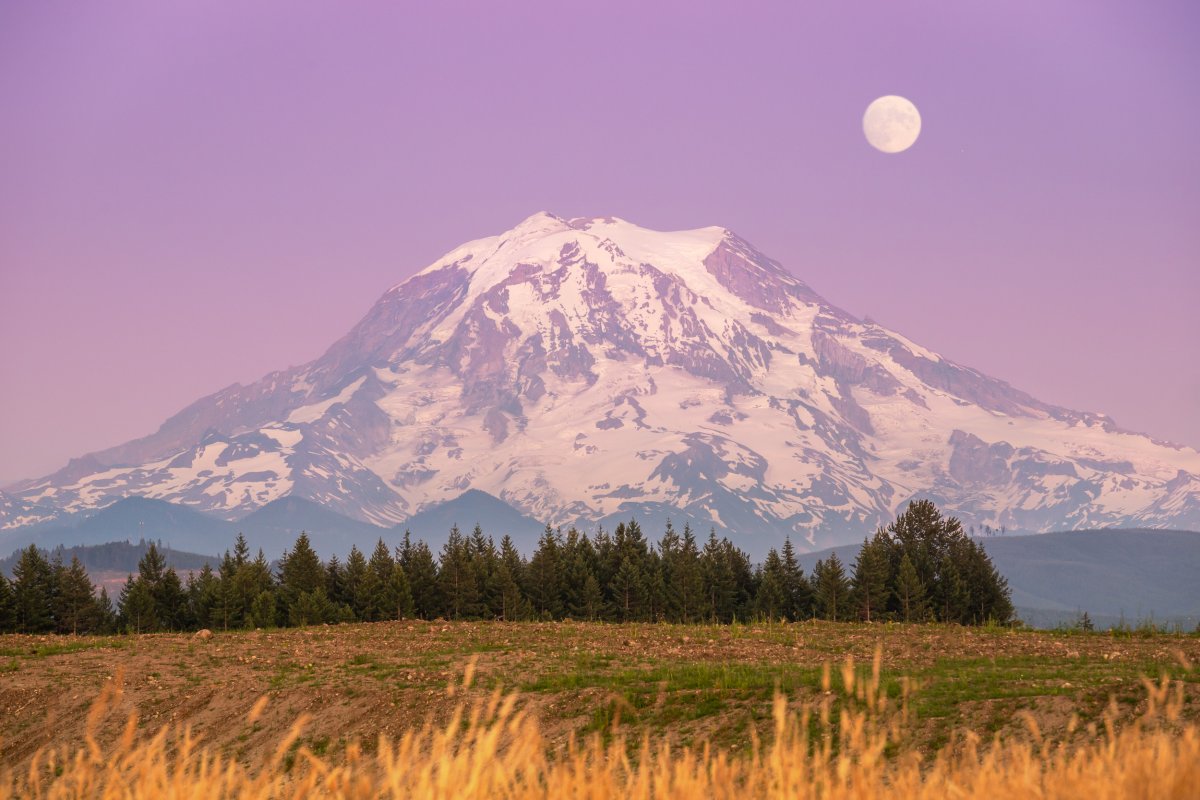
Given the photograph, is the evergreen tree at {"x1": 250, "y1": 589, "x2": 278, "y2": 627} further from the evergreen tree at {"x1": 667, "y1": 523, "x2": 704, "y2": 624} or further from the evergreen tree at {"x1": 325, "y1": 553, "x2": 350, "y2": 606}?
the evergreen tree at {"x1": 667, "y1": 523, "x2": 704, "y2": 624}

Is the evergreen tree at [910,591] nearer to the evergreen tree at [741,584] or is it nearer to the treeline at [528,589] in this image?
the treeline at [528,589]

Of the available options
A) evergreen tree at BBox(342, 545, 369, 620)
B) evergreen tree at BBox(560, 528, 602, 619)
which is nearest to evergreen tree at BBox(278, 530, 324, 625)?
evergreen tree at BBox(342, 545, 369, 620)

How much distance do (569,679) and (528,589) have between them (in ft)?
229

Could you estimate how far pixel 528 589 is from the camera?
102 meters

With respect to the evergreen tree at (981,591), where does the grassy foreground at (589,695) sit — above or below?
below

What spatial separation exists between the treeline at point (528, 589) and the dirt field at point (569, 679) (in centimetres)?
3871

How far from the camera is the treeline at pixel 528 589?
86.4m

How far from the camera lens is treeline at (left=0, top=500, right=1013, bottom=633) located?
86375mm

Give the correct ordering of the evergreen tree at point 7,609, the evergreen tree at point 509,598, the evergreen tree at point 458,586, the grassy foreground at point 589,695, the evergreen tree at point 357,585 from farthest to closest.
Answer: the evergreen tree at point 509,598 < the evergreen tree at point 458,586 < the evergreen tree at point 357,585 < the evergreen tree at point 7,609 < the grassy foreground at point 589,695

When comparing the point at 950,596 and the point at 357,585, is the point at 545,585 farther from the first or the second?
the point at 950,596

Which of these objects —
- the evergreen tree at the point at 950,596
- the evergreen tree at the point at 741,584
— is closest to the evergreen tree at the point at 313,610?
the evergreen tree at the point at 741,584

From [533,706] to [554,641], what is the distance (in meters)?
15.1

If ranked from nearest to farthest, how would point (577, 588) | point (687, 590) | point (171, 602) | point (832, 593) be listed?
point (832, 593) → point (171, 602) → point (577, 588) → point (687, 590)

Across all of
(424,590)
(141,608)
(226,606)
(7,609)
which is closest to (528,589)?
(424,590)
